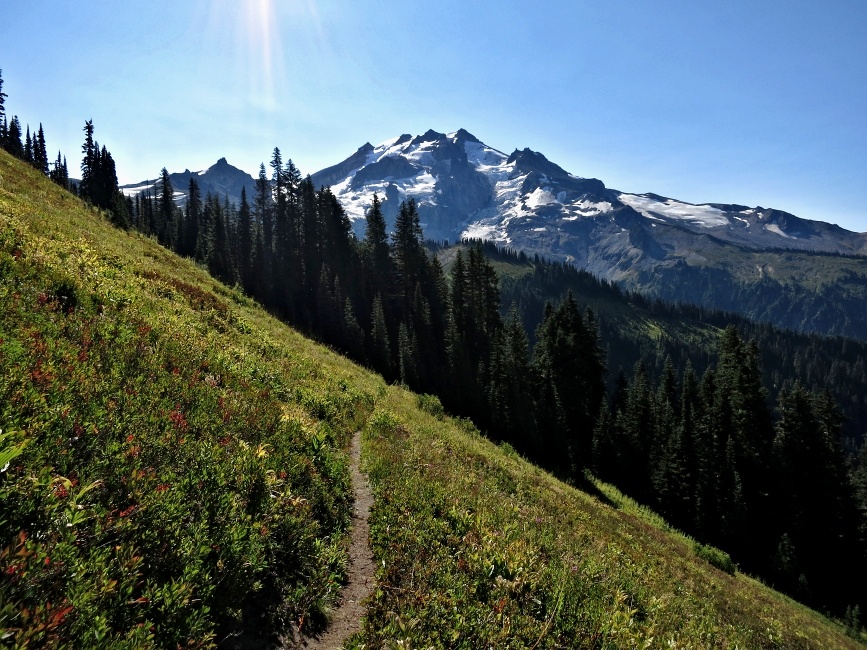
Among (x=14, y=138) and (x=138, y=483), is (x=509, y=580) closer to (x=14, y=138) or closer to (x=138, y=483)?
(x=138, y=483)

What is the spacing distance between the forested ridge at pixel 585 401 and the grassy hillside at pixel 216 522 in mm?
27414

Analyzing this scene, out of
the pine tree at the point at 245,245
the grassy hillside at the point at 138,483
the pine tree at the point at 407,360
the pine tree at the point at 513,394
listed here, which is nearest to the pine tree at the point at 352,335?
the pine tree at the point at 407,360

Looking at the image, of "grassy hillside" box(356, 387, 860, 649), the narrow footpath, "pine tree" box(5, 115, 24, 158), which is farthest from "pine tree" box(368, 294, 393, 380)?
"pine tree" box(5, 115, 24, 158)

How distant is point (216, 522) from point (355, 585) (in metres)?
2.71

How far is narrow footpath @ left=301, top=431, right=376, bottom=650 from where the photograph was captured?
5.68m

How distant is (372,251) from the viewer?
7562 cm

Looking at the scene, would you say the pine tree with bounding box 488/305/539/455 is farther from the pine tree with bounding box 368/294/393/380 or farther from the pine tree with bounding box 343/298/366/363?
the pine tree with bounding box 343/298/366/363

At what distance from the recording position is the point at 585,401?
2206 inches

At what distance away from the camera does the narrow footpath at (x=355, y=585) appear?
5.68m

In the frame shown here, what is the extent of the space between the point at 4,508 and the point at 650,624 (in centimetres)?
945

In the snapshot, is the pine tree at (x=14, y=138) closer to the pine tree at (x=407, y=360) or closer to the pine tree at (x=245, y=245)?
the pine tree at (x=245, y=245)

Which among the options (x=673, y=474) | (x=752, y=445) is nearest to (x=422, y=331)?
(x=673, y=474)

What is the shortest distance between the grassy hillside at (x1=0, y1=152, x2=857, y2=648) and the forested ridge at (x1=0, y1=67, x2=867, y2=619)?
27.4m

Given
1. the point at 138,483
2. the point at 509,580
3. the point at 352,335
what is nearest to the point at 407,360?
the point at 352,335
